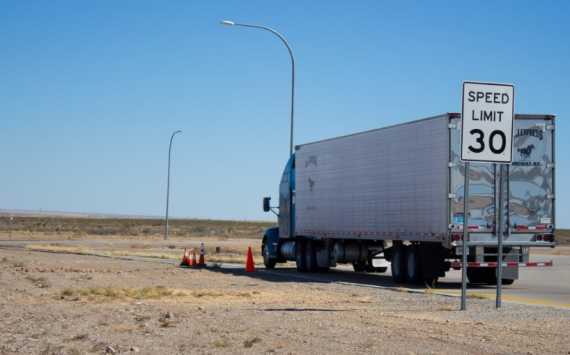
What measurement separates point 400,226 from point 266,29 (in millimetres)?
→ 13029

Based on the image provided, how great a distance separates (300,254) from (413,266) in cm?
807

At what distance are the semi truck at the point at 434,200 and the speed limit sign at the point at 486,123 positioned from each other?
16.4 ft

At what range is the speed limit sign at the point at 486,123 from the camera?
1583 centimetres

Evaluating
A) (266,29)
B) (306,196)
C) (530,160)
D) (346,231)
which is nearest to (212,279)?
(346,231)

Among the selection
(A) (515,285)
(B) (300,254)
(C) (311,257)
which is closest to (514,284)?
(A) (515,285)

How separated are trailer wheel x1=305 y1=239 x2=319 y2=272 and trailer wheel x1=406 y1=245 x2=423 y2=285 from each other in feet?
21.3

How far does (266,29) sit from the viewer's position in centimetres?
3484

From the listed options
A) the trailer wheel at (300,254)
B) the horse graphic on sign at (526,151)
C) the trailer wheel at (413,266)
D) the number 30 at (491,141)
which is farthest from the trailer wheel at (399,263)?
the number 30 at (491,141)

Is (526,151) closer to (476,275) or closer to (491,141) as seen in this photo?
(476,275)

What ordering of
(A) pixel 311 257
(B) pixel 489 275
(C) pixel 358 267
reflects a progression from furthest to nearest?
(C) pixel 358 267
(A) pixel 311 257
(B) pixel 489 275

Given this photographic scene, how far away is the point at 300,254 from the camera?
1246 inches

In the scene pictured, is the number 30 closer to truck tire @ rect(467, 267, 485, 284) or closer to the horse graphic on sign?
the horse graphic on sign

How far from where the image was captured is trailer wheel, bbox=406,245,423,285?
935 inches

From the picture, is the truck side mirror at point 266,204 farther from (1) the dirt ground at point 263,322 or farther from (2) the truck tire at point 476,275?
(1) the dirt ground at point 263,322
